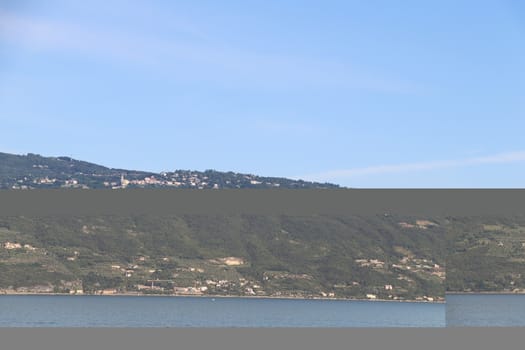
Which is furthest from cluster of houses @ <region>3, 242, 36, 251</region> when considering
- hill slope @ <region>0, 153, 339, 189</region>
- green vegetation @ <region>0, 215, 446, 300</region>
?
hill slope @ <region>0, 153, 339, 189</region>

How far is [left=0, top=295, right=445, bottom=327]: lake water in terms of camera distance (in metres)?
38.4

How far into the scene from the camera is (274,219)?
65.9m

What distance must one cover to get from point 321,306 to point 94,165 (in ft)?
118

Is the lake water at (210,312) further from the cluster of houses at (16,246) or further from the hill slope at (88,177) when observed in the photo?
the hill slope at (88,177)

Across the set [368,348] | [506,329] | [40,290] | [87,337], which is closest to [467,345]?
[368,348]

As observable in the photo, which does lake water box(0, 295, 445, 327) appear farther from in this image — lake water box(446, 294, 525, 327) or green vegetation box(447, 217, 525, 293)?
green vegetation box(447, 217, 525, 293)

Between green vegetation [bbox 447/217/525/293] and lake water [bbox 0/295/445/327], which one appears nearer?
lake water [bbox 0/295/445/327]

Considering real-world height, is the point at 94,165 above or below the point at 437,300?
above

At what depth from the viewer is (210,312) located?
47281 millimetres

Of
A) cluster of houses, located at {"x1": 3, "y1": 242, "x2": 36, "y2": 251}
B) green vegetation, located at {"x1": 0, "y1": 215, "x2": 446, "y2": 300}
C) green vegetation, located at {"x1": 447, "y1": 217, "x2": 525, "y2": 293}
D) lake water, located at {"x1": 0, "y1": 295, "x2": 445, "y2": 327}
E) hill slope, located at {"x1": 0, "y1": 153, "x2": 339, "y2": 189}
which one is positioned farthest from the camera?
hill slope, located at {"x1": 0, "y1": 153, "x2": 339, "y2": 189}

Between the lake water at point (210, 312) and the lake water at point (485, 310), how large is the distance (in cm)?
101

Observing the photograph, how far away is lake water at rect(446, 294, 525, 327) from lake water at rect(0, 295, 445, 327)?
1007 mm

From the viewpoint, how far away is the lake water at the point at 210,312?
38.4 m

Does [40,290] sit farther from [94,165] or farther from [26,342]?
[26,342]
